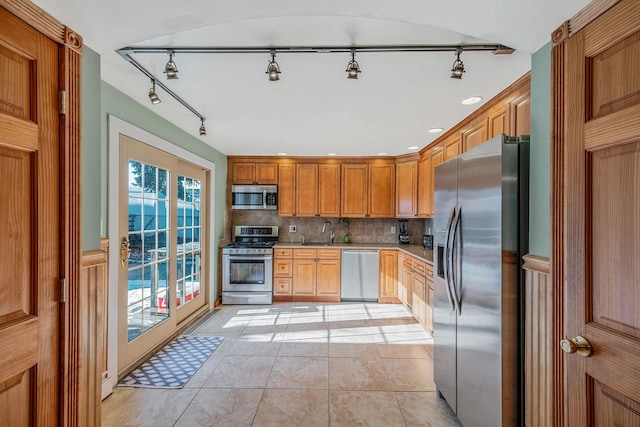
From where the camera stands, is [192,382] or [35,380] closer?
[35,380]

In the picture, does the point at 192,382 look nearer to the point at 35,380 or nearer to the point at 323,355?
the point at 323,355

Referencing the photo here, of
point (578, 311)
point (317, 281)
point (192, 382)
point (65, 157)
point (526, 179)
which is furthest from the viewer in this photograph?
point (317, 281)

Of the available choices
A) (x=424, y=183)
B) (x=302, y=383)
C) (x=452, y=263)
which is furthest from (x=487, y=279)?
(x=424, y=183)

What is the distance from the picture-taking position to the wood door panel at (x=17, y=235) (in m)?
1.00

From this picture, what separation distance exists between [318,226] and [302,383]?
316 cm

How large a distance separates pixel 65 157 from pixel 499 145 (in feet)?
6.40

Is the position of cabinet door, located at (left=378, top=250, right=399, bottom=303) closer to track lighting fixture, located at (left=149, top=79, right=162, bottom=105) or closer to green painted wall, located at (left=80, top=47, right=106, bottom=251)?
track lighting fixture, located at (left=149, top=79, right=162, bottom=105)

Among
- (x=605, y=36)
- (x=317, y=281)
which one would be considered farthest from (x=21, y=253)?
(x=317, y=281)

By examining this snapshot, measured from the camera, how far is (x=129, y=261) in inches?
105

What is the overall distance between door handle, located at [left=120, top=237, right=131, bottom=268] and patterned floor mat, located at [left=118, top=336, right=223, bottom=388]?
37.2 inches

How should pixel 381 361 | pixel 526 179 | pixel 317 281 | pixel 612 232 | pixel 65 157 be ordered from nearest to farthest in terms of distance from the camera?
1. pixel 612 232
2. pixel 65 157
3. pixel 526 179
4. pixel 381 361
5. pixel 317 281

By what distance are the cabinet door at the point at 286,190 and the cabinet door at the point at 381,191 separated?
1276mm

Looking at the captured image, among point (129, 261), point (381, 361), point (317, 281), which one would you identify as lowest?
point (381, 361)

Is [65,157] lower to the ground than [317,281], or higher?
higher
